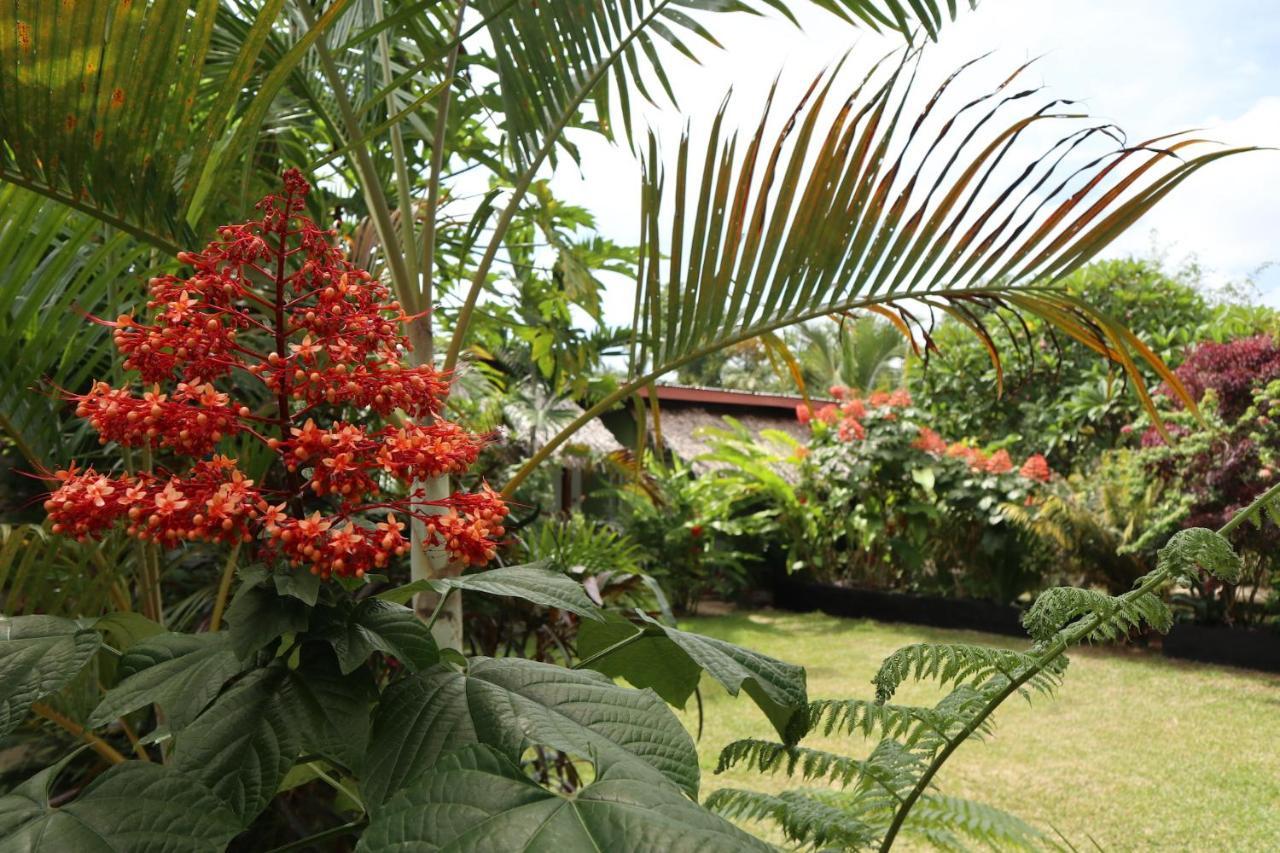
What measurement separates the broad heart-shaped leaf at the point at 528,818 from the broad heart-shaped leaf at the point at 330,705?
6.0 inches

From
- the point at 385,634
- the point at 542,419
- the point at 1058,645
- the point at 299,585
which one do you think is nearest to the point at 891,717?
the point at 1058,645

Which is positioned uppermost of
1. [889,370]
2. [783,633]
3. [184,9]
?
[889,370]

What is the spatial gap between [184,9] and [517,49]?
0.82 m

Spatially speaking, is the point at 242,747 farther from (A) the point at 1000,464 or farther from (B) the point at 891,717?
(A) the point at 1000,464

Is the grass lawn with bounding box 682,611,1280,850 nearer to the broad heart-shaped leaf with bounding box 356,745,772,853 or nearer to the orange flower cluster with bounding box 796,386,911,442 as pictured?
the orange flower cluster with bounding box 796,386,911,442

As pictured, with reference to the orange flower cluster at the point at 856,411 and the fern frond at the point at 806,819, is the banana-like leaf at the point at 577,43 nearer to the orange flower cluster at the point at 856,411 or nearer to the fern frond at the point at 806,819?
the fern frond at the point at 806,819

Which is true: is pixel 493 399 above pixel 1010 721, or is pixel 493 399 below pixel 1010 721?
above

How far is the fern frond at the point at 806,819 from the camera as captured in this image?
1.21 metres

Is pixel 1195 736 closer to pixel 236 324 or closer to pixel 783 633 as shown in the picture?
pixel 783 633

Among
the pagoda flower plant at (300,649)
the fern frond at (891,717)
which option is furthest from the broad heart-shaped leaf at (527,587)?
the fern frond at (891,717)

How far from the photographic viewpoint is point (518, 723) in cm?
86

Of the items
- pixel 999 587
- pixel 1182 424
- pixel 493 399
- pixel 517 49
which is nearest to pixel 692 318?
pixel 517 49

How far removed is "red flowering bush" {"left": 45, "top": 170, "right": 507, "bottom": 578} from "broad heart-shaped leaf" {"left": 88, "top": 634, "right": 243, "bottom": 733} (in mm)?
102

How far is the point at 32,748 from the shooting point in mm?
2111
